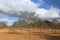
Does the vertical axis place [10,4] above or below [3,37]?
above

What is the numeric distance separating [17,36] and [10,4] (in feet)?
1.12

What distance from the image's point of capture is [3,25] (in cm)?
170

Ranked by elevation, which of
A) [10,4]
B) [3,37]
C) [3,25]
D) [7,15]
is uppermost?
[10,4]

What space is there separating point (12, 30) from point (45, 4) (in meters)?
0.44

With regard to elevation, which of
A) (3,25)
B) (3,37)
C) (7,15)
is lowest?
(3,37)

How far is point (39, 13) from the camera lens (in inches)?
67.7

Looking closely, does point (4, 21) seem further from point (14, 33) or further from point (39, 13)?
point (39, 13)

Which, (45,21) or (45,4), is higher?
(45,4)

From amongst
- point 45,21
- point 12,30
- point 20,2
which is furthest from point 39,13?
point 12,30

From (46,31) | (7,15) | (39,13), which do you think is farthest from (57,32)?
(7,15)

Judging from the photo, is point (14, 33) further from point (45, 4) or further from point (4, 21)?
point (45, 4)

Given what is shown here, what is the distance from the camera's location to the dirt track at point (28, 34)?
1.69 meters

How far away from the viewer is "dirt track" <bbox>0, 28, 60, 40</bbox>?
1.69 metres

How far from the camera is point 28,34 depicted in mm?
1702
